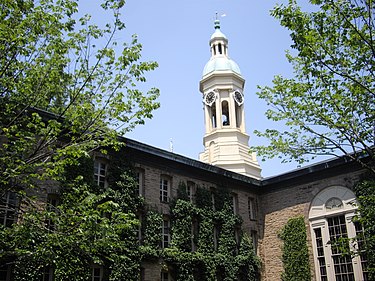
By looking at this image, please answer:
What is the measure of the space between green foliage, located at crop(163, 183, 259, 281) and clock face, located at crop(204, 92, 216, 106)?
1080 cm

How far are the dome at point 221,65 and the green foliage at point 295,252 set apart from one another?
15319 mm

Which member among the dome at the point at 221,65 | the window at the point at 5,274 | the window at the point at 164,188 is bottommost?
the window at the point at 5,274

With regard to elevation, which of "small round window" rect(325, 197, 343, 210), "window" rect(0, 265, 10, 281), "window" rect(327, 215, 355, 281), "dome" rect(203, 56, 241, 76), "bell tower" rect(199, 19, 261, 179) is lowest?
"window" rect(0, 265, 10, 281)

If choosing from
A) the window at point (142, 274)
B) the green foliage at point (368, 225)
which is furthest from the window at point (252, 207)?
the window at point (142, 274)

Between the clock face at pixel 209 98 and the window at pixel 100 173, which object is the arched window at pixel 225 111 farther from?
the window at pixel 100 173

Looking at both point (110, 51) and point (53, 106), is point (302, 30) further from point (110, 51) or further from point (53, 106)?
point (53, 106)

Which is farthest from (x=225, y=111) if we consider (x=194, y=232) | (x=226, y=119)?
(x=194, y=232)

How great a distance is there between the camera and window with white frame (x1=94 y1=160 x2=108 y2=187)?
23719 millimetres

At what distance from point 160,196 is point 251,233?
7892 millimetres

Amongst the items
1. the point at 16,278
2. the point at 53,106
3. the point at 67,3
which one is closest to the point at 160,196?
the point at 16,278

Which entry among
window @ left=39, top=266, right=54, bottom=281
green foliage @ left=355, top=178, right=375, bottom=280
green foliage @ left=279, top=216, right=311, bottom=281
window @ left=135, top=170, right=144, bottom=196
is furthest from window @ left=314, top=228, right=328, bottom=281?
window @ left=39, top=266, right=54, bottom=281

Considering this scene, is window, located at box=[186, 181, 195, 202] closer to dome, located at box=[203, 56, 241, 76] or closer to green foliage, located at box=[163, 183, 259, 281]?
green foliage, located at box=[163, 183, 259, 281]

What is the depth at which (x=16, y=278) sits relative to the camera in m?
18.4

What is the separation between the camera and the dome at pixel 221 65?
39.4 metres
